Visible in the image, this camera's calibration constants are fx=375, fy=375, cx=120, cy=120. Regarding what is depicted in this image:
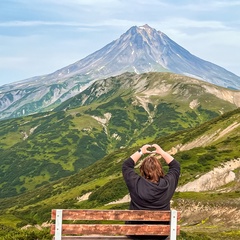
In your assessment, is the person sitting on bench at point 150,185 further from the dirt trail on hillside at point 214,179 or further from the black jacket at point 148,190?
the dirt trail on hillside at point 214,179

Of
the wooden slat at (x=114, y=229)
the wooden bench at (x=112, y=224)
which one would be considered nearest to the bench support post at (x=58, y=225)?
the wooden bench at (x=112, y=224)

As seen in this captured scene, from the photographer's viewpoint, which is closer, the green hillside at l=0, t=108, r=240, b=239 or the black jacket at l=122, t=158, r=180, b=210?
the black jacket at l=122, t=158, r=180, b=210

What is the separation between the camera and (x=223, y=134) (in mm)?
132625

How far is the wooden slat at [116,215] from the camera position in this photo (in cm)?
1022

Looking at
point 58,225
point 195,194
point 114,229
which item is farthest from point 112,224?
point 195,194

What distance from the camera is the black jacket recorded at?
10.5 metres

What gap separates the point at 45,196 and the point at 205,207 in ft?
382

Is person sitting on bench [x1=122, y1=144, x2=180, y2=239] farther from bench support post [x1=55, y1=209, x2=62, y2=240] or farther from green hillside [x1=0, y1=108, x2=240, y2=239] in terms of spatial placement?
green hillside [x1=0, y1=108, x2=240, y2=239]

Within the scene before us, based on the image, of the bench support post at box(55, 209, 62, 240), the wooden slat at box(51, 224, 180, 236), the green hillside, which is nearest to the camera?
the bench support post at box(55, 209, 62, 240)

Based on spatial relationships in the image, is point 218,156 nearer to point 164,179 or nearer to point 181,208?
point 181,208

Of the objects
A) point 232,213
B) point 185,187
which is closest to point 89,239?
point 232,213

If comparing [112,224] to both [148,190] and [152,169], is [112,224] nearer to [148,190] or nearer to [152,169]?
[148,190]

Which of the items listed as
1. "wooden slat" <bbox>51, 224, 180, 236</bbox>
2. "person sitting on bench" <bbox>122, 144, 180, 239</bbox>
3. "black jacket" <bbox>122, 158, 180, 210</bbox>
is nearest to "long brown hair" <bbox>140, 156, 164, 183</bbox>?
"person sitting on bench" <bbox>122, 144, 180, 239</bbox>

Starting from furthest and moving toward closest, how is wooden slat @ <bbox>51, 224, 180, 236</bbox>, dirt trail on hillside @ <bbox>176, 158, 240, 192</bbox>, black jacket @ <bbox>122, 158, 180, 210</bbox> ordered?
dirt trail on hillside @ <bbox>176, 158, 240, 192</bbox>
black jacket @ <bbox>122, 158, 180, 210</bbox>
wooden slat @ <bbox>51, 224, 180, 236</bbox>
